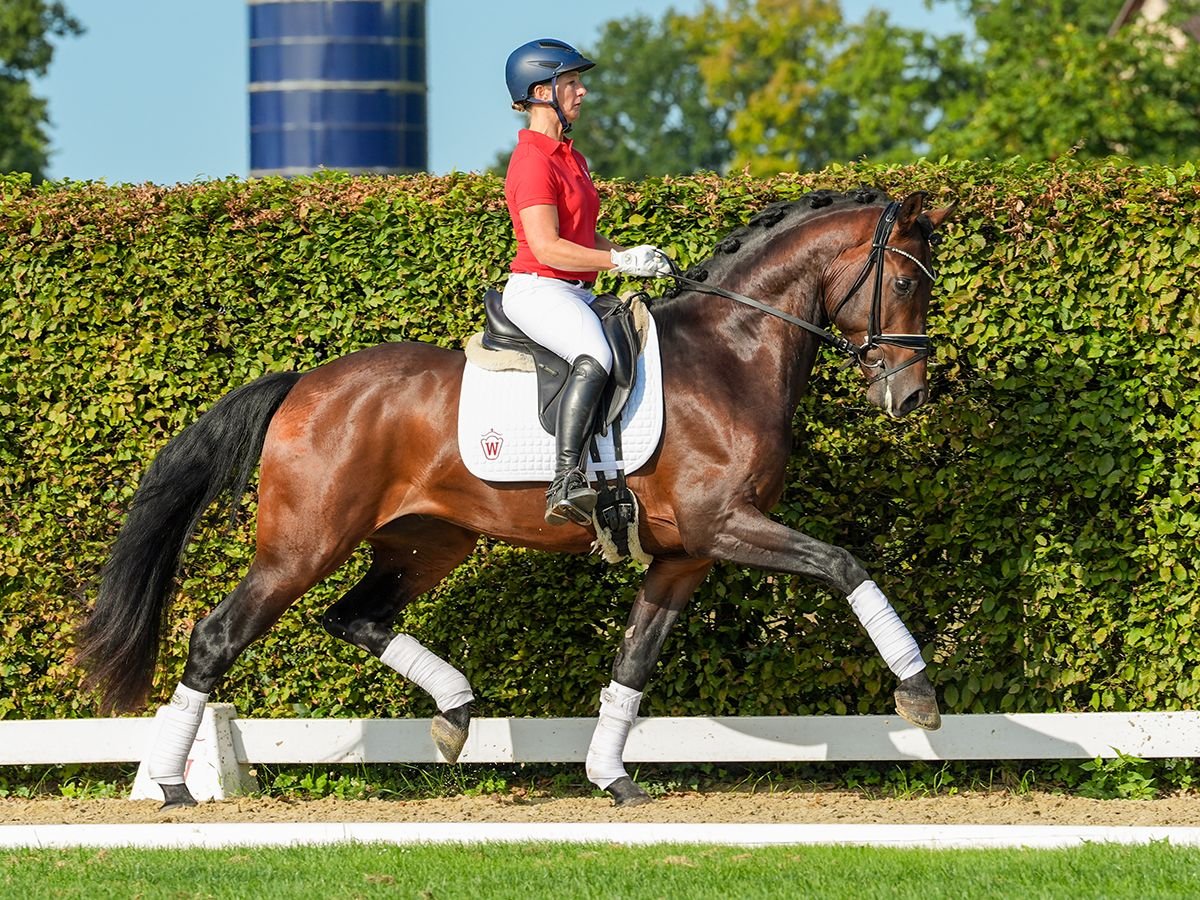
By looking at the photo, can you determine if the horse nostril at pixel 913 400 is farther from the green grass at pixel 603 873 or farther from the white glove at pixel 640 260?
the green grass at pixel 603 873

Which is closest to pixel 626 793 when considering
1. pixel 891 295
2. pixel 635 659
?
pixel 635 659

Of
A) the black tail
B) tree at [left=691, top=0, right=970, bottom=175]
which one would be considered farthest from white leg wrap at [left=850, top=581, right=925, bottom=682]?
tree at [left=691, top=0, right=970, bottom=175]

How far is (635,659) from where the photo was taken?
7020mm

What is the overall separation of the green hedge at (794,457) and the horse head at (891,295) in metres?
0.85

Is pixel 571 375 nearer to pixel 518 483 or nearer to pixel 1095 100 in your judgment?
pixel 518 483

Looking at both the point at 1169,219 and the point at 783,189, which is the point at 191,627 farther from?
the point at 1169,219

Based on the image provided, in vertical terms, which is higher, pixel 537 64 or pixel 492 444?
pixel 537 64

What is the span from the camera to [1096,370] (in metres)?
7.29

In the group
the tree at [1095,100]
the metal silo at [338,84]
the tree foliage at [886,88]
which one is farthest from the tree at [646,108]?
the metal silo at [338,84]

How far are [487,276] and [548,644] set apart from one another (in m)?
1.82

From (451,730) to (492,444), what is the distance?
4.33 ft

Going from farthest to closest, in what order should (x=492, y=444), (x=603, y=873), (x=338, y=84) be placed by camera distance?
(x=338, y=84) < (x=492, y=444) < (x=603, y=873)

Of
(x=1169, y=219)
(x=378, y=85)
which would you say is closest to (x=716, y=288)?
(x=1169, y=219)

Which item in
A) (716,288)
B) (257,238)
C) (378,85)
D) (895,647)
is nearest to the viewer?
(895,647)
